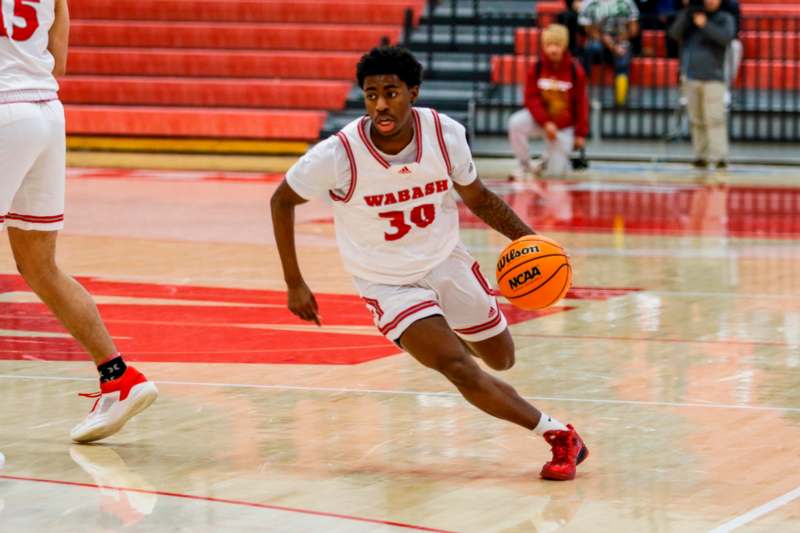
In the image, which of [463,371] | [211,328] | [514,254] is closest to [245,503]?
[463,371]

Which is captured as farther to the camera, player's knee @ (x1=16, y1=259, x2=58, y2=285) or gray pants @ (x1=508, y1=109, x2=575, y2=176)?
gray pants @ (x1=508, y1=109, x2=575, y2=176)

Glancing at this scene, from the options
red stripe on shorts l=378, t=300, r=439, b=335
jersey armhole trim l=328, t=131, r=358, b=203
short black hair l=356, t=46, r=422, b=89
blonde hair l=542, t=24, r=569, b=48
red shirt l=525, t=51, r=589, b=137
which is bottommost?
red shirt l=525, t=51, r=589, b=137

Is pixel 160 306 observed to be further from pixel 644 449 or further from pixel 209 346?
pixel 644 449

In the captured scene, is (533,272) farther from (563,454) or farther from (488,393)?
(563,454)

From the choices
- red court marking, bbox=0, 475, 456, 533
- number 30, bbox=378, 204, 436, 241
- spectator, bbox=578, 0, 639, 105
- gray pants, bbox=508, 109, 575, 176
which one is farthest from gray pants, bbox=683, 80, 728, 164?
red court marking, bbox=0, 475, 456, 533

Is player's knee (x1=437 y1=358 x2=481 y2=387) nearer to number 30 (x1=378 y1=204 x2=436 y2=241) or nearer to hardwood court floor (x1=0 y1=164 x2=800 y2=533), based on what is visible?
hardwood court floor (x1=0 y1=164 x2=800 y2=533)

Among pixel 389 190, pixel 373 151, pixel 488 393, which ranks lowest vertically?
pixel 488 393

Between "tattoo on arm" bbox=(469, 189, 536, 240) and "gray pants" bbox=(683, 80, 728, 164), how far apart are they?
13.2 metres

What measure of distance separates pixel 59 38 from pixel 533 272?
187 cm

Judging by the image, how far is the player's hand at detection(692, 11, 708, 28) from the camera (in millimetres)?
18406

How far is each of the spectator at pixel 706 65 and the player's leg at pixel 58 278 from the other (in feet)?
44.6

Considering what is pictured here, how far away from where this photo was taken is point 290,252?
5.61 m

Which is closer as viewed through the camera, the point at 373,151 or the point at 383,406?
the point at 373,151

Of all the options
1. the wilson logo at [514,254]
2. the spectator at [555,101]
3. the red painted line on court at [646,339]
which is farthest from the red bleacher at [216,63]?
the wilson logo at [514,254]
